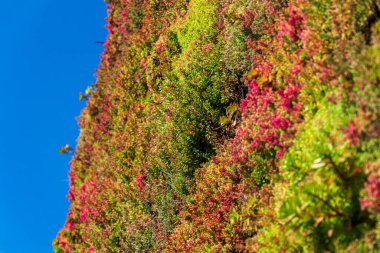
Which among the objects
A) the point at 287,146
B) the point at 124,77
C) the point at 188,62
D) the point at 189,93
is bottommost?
the point at 287,146

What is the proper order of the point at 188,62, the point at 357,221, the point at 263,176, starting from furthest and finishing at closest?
the point at 188,62
the point at 263,176
the point at 357,221

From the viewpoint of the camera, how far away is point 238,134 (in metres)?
10.8

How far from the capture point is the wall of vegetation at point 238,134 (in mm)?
6348

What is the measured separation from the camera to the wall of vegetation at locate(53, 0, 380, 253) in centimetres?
635

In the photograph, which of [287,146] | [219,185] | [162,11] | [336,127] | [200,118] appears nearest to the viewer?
[336,127]

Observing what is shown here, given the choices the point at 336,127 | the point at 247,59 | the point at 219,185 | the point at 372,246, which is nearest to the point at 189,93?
the point at 247,59

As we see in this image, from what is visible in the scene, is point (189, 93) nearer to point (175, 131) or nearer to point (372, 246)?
point (175, 131)

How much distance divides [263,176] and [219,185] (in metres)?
1.78

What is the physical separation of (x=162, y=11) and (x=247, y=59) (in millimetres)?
9759

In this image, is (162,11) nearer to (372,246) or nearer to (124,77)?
(124,77)

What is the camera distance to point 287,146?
28.3 ft

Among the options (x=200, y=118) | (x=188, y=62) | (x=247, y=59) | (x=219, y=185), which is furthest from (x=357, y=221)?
(x=188, y=62)

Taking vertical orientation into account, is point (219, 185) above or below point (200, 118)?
below

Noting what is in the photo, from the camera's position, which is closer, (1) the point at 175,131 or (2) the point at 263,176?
(2) the point at 263,176
